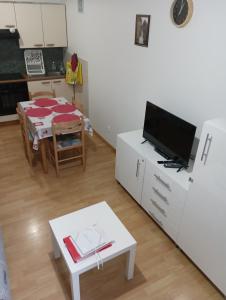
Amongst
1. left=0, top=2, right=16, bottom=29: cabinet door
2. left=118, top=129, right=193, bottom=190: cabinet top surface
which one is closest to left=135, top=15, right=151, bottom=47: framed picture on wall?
left=118, top=129, right=193, bottom=190: cabinet top surface

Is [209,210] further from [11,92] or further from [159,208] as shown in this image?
[11,92]

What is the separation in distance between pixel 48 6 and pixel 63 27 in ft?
1.37

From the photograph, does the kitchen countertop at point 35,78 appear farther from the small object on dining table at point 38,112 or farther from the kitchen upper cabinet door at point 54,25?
the small object on dining table at point 38,112

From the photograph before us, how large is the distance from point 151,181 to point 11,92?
326cm

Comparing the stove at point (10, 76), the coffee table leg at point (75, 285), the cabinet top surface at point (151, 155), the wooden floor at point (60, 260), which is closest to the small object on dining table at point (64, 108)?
the wooden floor at point (60, 260)

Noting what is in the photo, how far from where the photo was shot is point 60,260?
226cm

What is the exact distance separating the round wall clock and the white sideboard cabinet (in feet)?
4.16

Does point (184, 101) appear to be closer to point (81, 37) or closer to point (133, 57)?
point (133, 57)

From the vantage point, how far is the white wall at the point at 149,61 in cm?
210

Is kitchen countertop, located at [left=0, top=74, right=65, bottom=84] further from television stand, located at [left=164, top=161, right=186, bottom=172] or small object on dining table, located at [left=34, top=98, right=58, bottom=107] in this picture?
television stand, located at [left=164, top=161, right=186, bottom=172]

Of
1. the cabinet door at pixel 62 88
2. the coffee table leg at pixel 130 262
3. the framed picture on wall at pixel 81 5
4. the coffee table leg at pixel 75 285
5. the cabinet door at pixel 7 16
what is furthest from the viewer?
the cabinet door at pixel 62 88

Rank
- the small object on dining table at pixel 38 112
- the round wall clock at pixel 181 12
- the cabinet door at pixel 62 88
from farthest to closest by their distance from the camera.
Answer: the cabinet door at pixel 62 88
the small object on dining table at pixel 38 112
the round wall clock at pixel 181 12

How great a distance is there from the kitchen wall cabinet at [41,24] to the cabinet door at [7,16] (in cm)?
8

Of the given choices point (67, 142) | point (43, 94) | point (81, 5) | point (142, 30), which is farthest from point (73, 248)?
point (81, 5)
